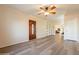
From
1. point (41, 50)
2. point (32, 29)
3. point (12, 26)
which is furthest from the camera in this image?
point (32, 29)

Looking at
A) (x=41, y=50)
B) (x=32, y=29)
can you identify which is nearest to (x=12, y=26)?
(x=41, y=50)

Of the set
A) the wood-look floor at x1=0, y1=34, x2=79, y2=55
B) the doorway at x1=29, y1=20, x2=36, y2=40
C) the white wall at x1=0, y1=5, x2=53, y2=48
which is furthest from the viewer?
the doorway at x1=29, y1=20, x2=36, y2=40

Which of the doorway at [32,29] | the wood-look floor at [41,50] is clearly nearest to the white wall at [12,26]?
the wood-look floor at [41,50]

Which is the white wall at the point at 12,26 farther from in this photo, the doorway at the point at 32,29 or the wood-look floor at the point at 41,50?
the doorway at the point at 32,29

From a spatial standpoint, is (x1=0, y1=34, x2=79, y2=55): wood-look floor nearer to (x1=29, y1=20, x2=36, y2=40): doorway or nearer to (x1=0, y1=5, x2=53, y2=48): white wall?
(x1=0, y1=5, x2=53, y2=48): white wall

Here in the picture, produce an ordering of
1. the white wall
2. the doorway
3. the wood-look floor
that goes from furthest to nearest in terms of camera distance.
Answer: the doorway < the white wall < the wood-look floor

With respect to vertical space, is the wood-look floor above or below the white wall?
below

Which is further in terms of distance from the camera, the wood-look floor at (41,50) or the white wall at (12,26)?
the white wall at (12,26)

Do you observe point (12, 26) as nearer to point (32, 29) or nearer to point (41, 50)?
point (41, 50)

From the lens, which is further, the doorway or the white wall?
the doorway

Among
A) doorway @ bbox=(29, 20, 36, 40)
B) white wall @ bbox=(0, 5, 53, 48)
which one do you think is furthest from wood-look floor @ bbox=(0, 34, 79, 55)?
doorway @ bbox=(29, 20, 36, 40)

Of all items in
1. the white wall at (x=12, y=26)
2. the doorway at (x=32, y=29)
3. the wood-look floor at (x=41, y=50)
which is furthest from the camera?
the doorway at (x=32, y=29)

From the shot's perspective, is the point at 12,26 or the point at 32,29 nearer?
the point at 12,26
